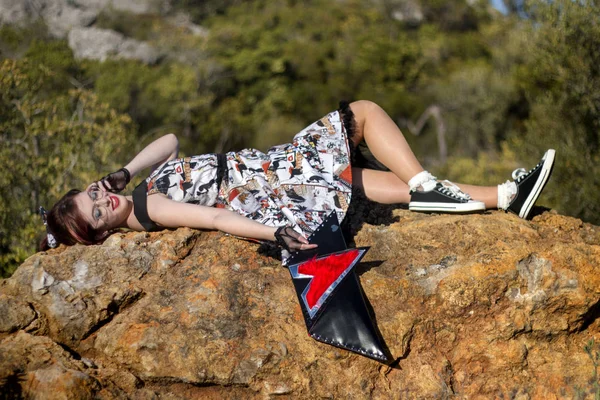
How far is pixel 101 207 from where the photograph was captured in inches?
170

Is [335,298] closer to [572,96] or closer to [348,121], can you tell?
[348,121]

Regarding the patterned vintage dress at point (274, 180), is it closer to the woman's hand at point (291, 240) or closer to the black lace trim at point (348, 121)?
the black lace trim at point (348, 121)

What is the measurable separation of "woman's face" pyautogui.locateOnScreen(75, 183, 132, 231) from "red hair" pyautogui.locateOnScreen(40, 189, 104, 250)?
3cm

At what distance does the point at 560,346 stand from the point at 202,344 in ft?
6.92

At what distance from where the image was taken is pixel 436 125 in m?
37.0

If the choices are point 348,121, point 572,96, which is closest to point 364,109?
point 348,121

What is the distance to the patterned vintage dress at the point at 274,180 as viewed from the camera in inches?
171

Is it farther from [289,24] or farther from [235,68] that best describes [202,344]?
[289,24]

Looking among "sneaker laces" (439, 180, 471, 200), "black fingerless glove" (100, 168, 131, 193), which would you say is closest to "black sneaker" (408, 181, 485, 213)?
"sneaker laces" (439, 180, 471, 200)

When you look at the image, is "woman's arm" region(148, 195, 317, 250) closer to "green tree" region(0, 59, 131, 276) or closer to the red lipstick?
the red lipstick

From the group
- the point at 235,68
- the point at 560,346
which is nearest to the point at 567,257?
the point at 560,346

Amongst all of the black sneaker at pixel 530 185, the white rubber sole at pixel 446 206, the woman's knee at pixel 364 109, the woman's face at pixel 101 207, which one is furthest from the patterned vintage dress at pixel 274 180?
the black sneaker at pixel 530 185

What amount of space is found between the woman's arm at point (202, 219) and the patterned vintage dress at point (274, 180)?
0.16 meters

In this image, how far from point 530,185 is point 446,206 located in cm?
61
